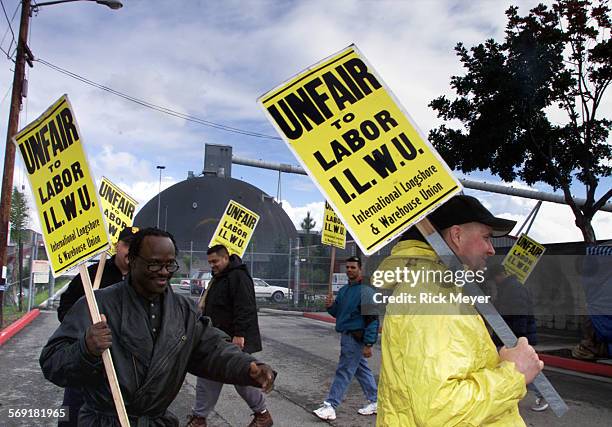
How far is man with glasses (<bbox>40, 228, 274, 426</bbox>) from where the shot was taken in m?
2.51

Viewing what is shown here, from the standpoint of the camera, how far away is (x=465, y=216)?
228 centimetres

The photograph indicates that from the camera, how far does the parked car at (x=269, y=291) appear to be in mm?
28964

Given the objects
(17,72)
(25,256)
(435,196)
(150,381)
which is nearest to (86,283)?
(150,381)

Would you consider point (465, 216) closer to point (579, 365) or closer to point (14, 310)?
point (579, 365)

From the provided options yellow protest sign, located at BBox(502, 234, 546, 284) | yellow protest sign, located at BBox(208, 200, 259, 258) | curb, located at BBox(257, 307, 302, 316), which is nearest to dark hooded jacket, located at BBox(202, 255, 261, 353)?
yellow protest sign, located at BBox(208, 200, 259, 258)

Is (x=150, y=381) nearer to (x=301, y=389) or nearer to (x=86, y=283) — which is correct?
(x=86, y=283)

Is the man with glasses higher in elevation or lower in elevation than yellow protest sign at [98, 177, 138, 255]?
lower

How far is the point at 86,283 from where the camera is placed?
2.71m

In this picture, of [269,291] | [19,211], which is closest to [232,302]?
[269,291]

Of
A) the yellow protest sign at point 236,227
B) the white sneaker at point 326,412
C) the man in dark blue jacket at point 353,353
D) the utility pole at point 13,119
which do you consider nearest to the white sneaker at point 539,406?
the man in dark blue jacket at point 353,353

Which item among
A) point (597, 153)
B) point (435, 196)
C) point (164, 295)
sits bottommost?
point (164, 295)

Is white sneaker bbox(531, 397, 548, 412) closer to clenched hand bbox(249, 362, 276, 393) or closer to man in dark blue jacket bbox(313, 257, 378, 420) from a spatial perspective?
man in dark blue jacket bbox(313, 257, 378, 420)

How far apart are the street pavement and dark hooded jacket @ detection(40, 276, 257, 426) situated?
374cm

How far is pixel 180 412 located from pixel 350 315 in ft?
7.22
